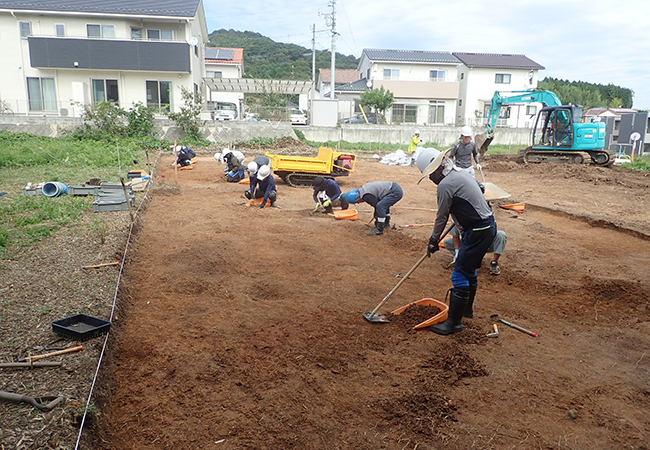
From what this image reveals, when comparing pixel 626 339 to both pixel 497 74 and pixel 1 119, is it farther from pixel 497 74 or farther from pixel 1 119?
pixel 497 74

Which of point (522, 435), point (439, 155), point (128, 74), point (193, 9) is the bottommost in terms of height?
point (522, 435)

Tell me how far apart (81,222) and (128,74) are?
1776 centimetres

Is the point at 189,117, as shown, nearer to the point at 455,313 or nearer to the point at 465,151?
the point at 465,151

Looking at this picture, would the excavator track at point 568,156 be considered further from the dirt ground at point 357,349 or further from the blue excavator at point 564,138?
the dirt ground at point 357,349

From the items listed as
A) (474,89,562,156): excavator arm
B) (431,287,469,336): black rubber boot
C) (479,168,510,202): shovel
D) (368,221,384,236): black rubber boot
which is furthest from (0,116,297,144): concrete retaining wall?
(431,287,469,336): black rubber boot

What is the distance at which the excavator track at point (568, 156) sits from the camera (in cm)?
1764

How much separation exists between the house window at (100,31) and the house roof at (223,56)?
14.9 m

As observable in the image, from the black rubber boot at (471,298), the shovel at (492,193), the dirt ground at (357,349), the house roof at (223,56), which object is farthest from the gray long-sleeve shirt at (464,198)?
the house roof at (223,56)

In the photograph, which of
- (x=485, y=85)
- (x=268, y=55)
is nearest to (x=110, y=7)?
(x=485, y=85)

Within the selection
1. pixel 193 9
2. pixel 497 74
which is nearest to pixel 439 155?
pixel 193 9

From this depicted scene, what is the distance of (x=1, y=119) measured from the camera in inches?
798

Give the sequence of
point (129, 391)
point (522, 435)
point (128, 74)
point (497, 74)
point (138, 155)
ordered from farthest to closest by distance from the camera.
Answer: point (497, 74) → point (128, 74) → point (138, 155) → point (129, 391) → point (522, 435)

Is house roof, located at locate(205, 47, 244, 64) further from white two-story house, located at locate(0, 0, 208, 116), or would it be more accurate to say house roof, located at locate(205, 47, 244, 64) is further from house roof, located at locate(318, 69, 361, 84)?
white two-story house, located at locate(0, 0, 208, 116)

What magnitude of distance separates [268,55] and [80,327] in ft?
182
